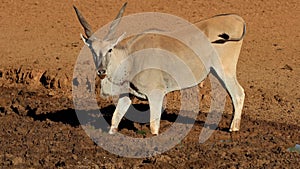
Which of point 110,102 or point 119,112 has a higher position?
point 119,112

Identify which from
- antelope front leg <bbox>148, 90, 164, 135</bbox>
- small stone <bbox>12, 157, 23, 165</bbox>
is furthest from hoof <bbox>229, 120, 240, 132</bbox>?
small stone <bbox>12, 157, 23, 165</bbox>

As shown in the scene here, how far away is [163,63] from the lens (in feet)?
27.3

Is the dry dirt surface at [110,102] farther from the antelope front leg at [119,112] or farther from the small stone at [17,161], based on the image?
the antelope front leg at [119,112]

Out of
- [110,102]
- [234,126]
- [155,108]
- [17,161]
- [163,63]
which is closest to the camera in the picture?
[17,161]

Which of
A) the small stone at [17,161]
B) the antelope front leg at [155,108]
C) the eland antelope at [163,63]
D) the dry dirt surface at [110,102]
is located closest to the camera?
the small stone at [17,161]

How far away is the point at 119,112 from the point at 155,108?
17.9 inches

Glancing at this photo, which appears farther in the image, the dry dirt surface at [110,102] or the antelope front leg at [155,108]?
the antelope front leg at [155,108]

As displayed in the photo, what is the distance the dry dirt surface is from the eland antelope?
1.16 feet

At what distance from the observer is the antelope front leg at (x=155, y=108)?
816 centimetres

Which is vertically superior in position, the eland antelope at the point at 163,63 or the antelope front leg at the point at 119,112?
the eland antelope at the point at 163,63

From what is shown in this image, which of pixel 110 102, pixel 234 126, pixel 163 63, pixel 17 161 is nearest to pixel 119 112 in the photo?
pixel 163 63

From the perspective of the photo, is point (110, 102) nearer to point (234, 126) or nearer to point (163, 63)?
point (163, 63)

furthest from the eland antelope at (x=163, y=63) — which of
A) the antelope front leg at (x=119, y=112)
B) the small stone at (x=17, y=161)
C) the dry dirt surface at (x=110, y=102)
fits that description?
the small stone at (x=17, y=161)

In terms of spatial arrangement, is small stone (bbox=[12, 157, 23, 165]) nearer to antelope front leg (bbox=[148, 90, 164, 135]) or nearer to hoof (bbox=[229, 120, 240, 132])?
antelope front leg (bbox=[148, 90, 164, 135])
